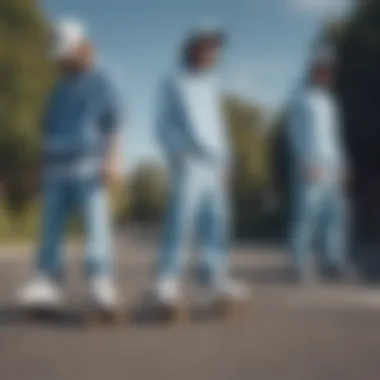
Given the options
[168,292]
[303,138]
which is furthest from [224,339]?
[303,138]

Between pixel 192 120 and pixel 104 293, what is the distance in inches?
27.4

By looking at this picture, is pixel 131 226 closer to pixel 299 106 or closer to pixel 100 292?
pixel 100 292

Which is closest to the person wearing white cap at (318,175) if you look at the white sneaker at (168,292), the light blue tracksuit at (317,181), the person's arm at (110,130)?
the light blue tracksuit at (317,181)

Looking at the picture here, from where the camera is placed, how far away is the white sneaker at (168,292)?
4.48 meters

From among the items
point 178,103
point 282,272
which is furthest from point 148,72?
point 282,272

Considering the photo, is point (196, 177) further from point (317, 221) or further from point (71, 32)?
point (71, 32)

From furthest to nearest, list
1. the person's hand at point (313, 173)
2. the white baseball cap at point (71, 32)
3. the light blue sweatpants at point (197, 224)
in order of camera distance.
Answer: the person's hand at point (313, 173) → the light blue sweatpants at point (197, 224) → the white baseball cap at point (71, 32)

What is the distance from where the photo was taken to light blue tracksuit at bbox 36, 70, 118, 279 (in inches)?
176

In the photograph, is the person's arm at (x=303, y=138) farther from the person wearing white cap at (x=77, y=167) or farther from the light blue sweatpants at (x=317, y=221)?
the person wearing white cap at (x=77, y=167)

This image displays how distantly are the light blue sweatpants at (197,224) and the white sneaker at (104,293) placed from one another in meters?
0.19

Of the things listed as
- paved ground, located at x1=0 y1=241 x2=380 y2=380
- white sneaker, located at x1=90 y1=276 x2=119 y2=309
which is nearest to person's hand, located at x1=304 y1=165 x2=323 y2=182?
paved ground, located at x1=0 y1=241 x2=380 y2=380

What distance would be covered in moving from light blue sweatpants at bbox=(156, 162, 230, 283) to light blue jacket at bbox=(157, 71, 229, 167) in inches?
2.3

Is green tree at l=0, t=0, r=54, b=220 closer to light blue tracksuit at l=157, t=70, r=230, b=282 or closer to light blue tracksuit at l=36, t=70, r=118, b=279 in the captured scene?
light blue tracksuit at l=36, t=70, r=118, b=279

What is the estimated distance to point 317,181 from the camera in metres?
4.54
